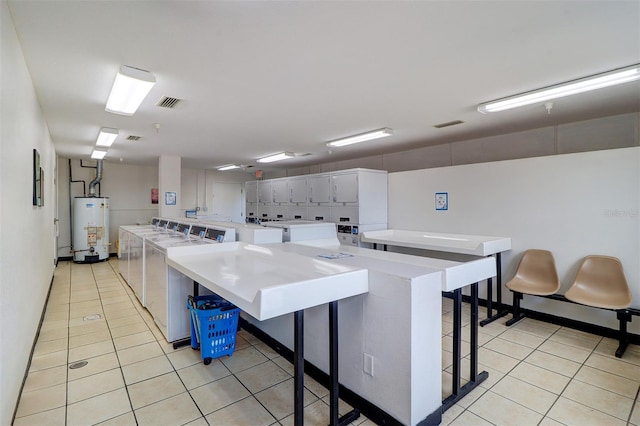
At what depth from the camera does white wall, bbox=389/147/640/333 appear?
3.33 m

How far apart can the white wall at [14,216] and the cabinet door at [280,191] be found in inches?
201

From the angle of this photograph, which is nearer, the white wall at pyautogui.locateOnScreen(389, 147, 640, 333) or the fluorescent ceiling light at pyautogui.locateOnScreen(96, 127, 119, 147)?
the white wall at pyautogui.locateOnScreen(389, 147, 640, 333)

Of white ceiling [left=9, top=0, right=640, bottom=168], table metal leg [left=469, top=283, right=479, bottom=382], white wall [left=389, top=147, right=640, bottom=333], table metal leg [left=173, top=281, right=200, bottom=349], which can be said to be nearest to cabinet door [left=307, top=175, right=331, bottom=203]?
white wall [left=389, top=147, right=640, bottom=333]

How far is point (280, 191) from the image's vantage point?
7812mm

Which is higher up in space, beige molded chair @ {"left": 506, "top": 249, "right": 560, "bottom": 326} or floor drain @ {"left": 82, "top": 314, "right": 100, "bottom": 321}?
beige molded chair @ {"left": 506, "top": 249, "right": 560, "bottom": 326}

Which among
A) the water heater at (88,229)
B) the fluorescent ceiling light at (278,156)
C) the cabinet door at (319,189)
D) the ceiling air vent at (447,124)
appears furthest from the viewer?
the water heater at (88,229)

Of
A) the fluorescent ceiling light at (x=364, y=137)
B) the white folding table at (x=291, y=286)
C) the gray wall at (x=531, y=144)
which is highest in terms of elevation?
the fluorescent ceiling light at (x=364, y=137)

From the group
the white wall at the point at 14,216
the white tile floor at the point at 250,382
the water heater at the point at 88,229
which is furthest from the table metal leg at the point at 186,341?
the water heater at the point at 88,229

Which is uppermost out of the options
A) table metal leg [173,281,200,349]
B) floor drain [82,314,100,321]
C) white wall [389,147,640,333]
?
white wall [389,147,640,333]

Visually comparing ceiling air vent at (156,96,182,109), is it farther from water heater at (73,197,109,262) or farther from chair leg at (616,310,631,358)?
water heater at (73,197,109,262)

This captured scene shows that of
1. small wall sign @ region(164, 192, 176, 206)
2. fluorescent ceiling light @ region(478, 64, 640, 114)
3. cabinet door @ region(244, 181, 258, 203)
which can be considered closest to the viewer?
fluorescent ceiling light @ region(478, 64, 640, 114)

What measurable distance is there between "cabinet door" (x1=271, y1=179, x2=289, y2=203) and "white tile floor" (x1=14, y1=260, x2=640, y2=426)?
14.6 ft

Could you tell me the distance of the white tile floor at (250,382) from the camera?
213 cm

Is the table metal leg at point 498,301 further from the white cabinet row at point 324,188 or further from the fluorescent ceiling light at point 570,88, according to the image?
the white cabinet row at point 324,188
